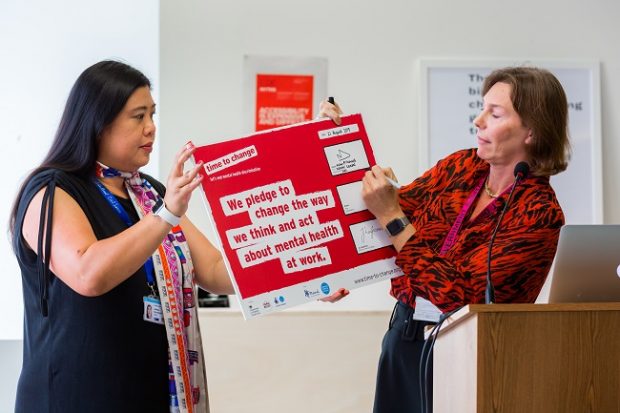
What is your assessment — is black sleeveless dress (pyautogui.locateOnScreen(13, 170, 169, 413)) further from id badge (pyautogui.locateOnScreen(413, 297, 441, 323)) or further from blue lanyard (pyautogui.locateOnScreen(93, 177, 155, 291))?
id badge (pyautogui.locateOnScreen(413, 297, 441, 323))

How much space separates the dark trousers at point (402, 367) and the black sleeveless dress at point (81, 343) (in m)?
0.64

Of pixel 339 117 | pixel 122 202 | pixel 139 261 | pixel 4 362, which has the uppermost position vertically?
pixel 339 117

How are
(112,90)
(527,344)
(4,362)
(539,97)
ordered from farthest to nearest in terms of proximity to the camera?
(4,362) < (539,97) < (112,90) < (527,344)

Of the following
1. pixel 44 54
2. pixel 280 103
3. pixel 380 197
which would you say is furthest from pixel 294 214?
pixel 44 54

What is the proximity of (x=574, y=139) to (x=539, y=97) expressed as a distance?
1.52 metres

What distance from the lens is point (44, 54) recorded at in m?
3.65

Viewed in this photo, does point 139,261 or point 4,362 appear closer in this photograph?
point 139,261

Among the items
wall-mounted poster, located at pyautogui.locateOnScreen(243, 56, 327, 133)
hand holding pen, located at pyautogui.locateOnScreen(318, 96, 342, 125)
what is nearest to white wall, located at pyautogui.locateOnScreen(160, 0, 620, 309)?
wall-mounted poster, located at pyautogui.locateOnScreen(243, 56, 327, 133)

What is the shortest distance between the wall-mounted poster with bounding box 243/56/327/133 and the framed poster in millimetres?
477

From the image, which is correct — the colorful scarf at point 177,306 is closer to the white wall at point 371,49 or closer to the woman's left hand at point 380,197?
the woman's left hand at point 380,197

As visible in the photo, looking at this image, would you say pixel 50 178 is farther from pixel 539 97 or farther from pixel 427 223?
pixel 539 97

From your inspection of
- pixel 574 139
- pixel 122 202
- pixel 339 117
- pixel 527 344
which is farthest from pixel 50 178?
pixel 574 139

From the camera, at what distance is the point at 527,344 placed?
1.69 m

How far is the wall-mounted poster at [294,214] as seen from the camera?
7.12 ft
